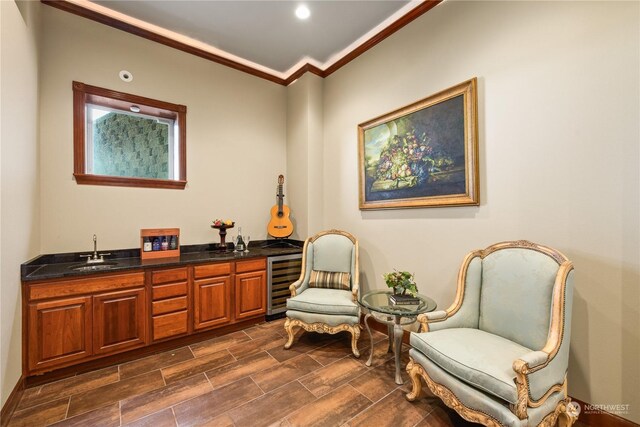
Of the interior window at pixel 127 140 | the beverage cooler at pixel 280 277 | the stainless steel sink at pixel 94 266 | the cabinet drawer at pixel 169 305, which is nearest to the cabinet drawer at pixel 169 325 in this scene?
the cabinet drawer at pixel 169 305

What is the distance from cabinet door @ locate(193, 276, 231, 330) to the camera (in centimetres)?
266

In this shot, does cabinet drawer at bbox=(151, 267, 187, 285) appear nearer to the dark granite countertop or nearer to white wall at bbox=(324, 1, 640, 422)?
the dark granite countertop

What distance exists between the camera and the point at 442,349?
1.55 m

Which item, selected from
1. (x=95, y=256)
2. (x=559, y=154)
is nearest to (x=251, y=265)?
(x=95, y=256)

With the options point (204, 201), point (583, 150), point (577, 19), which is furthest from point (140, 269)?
point (577, 19)

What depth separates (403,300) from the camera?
211cm

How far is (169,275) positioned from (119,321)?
518 mm

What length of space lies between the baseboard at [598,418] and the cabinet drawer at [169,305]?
3.17m

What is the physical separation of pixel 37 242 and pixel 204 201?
4.93 feet

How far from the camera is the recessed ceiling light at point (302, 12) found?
2.54 metres

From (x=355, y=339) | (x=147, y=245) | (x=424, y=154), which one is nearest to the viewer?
(x=355, y=339)

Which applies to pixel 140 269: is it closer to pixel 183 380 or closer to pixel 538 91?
pixel 183 380

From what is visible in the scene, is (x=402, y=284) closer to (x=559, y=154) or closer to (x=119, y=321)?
(x=559, y=154)

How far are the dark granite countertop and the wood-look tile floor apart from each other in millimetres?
852
